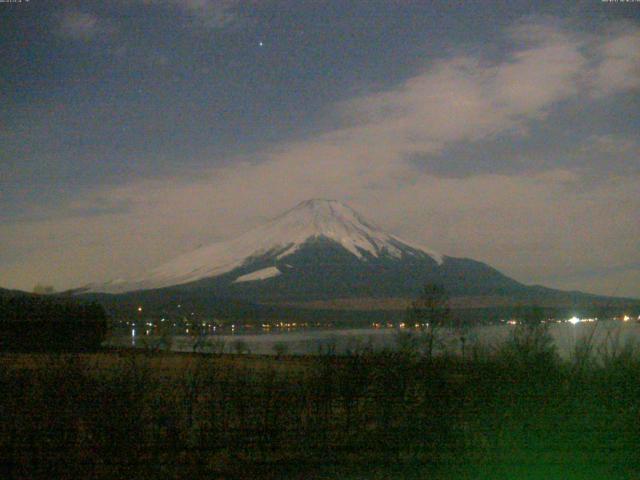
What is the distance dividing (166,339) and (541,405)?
15.0 feet

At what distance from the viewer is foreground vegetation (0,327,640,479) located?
286 inches

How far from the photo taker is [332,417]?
884 centimetres

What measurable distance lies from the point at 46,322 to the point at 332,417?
1474 centimetres

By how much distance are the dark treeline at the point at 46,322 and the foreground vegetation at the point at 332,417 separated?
1029 centimetres

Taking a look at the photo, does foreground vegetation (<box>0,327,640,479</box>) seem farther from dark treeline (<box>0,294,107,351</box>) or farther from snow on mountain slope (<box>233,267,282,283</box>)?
snow on mountain slope (<box>233,267,282,283</box>)

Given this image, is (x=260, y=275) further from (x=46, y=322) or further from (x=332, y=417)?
(x=332, y=417)

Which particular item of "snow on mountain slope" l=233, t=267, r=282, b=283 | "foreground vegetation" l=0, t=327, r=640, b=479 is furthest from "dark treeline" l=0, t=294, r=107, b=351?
"snow on mountain slope" l=233, t=267, r=282, b=283

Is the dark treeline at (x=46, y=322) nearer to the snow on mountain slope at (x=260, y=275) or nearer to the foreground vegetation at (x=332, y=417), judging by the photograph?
the foreground vegetation at (x=332, y=417)

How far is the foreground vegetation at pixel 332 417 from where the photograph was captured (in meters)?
7.26

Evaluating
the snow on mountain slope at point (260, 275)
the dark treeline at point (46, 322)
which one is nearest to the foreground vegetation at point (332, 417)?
the dark treeline at point (46, 322)

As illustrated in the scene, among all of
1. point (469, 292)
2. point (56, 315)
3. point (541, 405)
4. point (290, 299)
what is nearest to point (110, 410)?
point (541, 405)

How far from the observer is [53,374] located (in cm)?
767

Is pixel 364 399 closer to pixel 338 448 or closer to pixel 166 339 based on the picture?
pixel 338 448

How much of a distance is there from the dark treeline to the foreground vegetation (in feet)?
Result: 33.8
